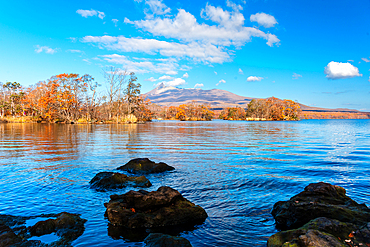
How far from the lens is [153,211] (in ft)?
19.3

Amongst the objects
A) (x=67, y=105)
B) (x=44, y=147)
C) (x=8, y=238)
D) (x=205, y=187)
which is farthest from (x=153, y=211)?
(x=67, y=105)

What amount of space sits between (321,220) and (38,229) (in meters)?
6.06

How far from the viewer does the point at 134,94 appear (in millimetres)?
81625

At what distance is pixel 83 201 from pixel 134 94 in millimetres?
77304

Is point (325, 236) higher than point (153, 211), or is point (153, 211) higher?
point (325, 236)

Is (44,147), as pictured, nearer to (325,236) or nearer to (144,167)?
(144,167)

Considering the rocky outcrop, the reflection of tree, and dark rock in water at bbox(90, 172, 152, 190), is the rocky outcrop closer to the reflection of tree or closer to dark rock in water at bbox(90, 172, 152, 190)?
dark rock in water at bbox(90, 172, 152, 190)

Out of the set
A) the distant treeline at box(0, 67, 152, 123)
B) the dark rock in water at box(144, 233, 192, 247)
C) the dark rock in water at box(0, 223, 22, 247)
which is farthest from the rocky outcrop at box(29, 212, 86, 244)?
the distant treeline at box(0, 67, 152, 123)

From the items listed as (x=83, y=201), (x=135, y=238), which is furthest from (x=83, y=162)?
(x=135, y=238)

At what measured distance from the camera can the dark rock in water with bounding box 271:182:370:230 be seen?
508 cm

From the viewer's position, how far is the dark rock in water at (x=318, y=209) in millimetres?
5078

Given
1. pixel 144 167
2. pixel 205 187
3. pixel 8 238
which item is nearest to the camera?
pixel 8 238

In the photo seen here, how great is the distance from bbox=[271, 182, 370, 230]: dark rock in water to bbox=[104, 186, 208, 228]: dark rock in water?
2.07 metres

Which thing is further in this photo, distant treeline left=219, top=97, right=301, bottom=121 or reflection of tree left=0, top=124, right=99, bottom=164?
distant treeline left=219, top=97, right=301, bottom=121
